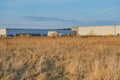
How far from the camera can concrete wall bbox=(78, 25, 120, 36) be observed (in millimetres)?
104713

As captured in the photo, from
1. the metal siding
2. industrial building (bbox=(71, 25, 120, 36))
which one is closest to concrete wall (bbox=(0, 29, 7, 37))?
industrial building (bbox=(71, 25, 120, 36))

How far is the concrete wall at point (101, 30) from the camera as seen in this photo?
105 m

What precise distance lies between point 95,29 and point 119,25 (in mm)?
13957

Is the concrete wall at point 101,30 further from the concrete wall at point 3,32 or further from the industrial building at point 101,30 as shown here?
the concrete wall at point 3,32

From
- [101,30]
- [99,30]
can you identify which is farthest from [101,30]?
[99,30]

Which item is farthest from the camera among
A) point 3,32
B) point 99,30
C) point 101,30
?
point 3,32

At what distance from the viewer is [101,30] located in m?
113

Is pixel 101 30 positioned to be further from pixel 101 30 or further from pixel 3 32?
pixel 3 32

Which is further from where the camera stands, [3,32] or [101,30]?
[3,32]

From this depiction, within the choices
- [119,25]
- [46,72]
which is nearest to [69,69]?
[46,72]

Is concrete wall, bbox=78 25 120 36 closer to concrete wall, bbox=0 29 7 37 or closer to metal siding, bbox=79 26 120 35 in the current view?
metal siding, bbox=79 26 120 35

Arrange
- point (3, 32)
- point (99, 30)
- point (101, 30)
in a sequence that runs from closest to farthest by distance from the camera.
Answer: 1. point (101, 30)
2. point (99, 30)
3. point (3, 32)

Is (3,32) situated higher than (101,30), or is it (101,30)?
(101,30)

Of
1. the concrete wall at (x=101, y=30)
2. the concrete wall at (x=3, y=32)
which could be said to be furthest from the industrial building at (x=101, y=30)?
the concrete wall at (x=3, y=32)
